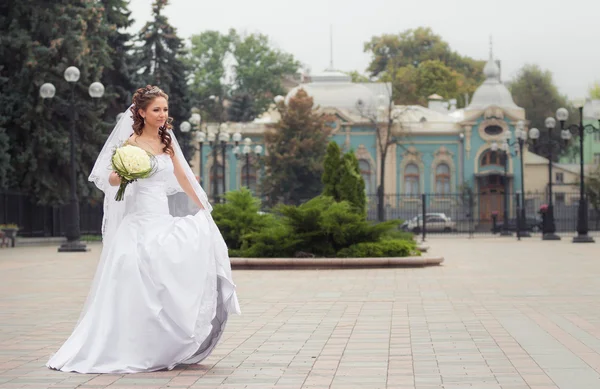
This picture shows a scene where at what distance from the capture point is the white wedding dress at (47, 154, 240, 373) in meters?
8.09

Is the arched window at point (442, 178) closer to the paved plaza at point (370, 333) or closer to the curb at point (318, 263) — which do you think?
the curb at point (318, 263)

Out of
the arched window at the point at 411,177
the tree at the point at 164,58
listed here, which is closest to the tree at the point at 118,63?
the tree at the point at 164,58

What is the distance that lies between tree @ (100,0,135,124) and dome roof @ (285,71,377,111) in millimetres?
24732

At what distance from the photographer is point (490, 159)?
7688cm

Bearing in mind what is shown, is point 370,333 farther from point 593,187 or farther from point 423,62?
point 423,62

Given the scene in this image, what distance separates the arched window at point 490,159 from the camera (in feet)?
251

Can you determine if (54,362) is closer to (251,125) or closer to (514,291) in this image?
(514,291)

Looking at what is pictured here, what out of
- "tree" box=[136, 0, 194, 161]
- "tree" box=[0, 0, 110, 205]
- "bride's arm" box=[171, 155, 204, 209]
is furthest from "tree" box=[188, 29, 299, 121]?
"bride's arm" box=[171, 155, 204, 209]

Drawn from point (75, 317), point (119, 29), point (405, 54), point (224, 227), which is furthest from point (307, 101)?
point (75, 317)

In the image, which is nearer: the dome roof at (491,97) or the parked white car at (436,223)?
the parked white car at (436,223)

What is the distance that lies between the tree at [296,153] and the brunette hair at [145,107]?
58093 mm

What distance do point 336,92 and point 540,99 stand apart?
77.0 ft

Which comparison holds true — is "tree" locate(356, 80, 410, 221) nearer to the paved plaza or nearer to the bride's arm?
the paved plaza

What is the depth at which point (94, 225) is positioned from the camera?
51844 millimetres
